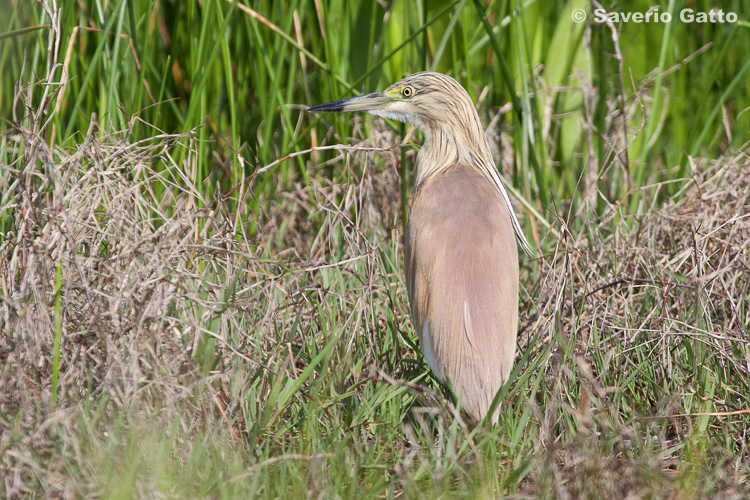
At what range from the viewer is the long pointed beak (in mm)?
2783

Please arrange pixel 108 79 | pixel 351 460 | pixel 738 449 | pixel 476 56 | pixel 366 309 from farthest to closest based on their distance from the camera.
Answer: pixel 476 56, pixel 108 79, pixel 366 309, pixel 738 449, pixel 351 460

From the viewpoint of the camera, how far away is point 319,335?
2.74 metres

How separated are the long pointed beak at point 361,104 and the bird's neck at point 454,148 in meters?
0.20

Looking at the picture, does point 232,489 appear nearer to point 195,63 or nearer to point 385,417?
point 385,417

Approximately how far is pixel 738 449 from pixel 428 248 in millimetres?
1042

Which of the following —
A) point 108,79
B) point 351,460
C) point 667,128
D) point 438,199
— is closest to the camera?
point 351,460

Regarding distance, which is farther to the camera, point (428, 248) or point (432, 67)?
point (432, 67)

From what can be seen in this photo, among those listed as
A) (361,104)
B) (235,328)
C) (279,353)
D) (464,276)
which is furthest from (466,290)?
(361,104)

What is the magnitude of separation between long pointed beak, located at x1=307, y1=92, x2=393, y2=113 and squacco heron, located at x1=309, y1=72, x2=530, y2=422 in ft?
0.59

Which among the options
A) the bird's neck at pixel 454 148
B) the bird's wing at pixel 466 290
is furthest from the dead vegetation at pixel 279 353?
the bird's neck at pixel 454 148

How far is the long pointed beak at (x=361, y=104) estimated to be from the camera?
2783 mm

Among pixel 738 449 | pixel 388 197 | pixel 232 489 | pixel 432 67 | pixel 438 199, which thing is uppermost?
pixel 432 67

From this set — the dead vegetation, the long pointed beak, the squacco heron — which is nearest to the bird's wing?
the squacco heron

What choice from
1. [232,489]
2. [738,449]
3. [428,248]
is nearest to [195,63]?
[428,248]
